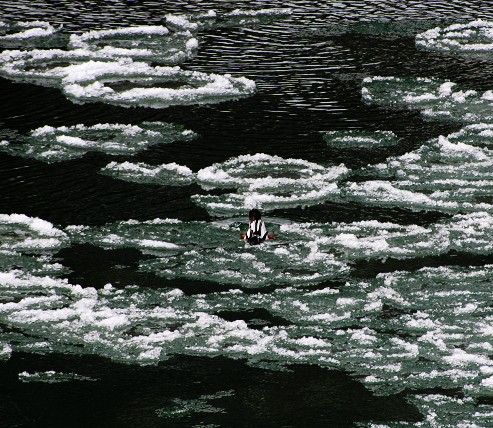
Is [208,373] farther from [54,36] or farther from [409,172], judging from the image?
Result: [54,36]

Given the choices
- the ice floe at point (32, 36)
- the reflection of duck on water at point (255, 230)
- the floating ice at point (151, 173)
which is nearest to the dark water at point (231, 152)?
the floating ice at point (151, 173)

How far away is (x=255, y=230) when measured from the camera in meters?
9.96

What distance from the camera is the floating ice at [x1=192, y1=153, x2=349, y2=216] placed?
37.0 ft

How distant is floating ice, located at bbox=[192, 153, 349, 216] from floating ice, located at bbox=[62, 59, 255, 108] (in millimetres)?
2677

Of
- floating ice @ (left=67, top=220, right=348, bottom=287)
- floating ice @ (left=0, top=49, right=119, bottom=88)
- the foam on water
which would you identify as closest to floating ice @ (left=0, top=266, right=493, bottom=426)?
floating ice @ (left=67, top=220, right=348, bottom=287)

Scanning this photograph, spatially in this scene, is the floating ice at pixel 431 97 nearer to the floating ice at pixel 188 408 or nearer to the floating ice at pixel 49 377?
the floating ice at pixel 188 408

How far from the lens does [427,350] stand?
327 inches

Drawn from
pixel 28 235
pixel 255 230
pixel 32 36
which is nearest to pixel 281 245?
pixel 255 230

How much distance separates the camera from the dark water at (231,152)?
7680mm

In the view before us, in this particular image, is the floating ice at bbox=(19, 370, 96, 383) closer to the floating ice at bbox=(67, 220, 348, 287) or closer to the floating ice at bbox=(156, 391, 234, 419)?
the floating ice at bbox=(156, 391, 234, 419)

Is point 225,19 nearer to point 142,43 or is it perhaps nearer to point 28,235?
point 142,43

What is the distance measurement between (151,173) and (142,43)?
591 cm

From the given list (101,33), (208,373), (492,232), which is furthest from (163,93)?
(208,373)

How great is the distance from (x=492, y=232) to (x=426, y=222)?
733 millimetres
